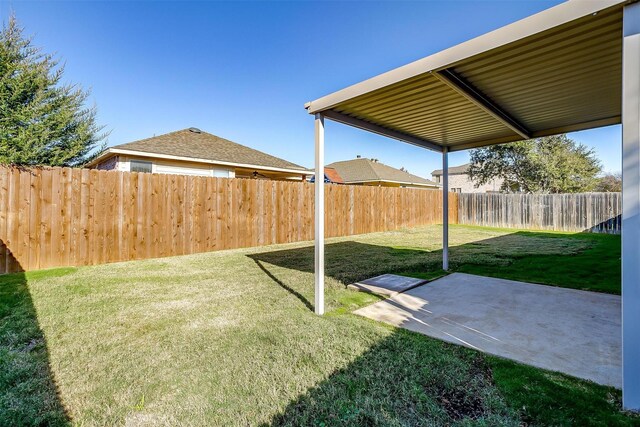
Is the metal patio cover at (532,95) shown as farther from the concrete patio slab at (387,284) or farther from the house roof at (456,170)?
the house roof at (456,170)

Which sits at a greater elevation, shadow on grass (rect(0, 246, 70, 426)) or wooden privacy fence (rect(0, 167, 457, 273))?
wooden privacy fence (rect(0, 167, 457, 273))

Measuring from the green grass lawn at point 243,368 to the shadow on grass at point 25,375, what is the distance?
10 mm

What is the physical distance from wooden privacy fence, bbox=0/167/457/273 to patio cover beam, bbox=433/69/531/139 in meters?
6.85

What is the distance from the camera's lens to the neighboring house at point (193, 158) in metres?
10.2

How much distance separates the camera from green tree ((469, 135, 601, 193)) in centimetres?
2078

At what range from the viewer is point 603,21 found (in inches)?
85.7

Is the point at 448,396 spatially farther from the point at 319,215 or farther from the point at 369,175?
the point at 369,175

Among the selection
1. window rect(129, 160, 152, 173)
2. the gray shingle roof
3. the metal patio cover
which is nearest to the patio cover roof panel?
the metal patio cover

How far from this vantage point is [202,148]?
12141 mm

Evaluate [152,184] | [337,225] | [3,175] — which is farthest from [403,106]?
[337,225]

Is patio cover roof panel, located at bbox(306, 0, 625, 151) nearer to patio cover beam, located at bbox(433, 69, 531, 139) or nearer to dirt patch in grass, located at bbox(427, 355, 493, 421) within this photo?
patio cover beam, located at bbox(433, 69, 531, 139)

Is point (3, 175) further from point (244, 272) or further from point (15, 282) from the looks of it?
point (244, 272)

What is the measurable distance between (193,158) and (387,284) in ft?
28.9

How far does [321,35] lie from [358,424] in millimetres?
10928
